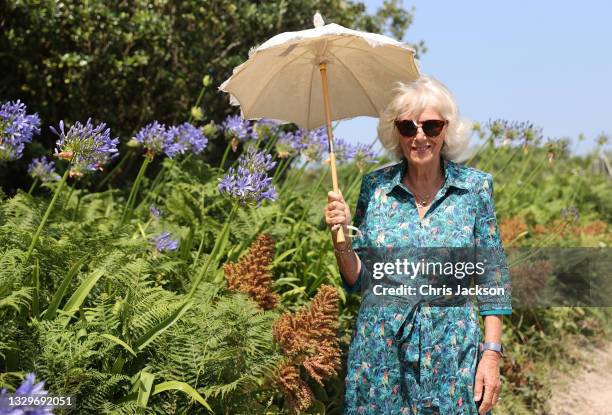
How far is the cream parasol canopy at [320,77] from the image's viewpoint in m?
2.89

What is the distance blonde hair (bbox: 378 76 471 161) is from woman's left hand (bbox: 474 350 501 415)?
2.63 feet

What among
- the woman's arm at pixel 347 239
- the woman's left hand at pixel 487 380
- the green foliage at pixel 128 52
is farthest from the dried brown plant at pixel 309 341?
the green foliage at pixel 128 52

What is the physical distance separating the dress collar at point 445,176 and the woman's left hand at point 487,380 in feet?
2.09

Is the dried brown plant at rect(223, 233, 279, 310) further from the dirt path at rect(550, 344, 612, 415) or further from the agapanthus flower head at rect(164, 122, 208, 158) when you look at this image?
the dirt path at rect(550, 344, 612, 415)

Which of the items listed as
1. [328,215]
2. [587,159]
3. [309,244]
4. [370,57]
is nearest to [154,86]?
[309,244]

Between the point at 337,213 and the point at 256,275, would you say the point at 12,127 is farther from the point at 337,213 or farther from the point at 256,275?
the point at 337,213

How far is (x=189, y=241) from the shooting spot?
157 inches

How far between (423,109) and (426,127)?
0.08 m

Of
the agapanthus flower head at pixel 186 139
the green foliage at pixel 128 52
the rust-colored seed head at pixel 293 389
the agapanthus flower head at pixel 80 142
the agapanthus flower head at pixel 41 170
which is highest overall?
the green foliage at pixel 128 52

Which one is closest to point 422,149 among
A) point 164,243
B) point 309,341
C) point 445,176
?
point 445,176

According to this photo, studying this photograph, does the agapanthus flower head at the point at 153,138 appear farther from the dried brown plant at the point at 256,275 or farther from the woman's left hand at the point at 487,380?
the woman's left hand at the point at 487,380

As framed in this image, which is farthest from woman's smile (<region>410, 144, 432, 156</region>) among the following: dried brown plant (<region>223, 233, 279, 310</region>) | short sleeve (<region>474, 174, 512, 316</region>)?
dried brown plant (<region>223, 233, 279, 310</region>)

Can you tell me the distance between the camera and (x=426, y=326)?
2646 millimetres

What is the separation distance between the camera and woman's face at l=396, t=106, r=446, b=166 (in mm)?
2732
